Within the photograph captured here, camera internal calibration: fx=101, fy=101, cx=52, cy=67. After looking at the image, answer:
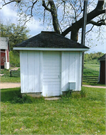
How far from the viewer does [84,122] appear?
2.96 metres

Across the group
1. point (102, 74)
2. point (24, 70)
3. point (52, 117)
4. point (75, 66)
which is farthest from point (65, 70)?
point (102, 74)

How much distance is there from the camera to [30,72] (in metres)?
4.64

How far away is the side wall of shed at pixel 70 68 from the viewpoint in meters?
4.91

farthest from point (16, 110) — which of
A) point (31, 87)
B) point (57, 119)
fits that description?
point (57, 119)

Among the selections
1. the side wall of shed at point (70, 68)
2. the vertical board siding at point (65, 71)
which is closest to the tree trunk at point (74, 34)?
the side wall of shed at point (70, 68)

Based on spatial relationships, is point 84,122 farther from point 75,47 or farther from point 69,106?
point 75,47

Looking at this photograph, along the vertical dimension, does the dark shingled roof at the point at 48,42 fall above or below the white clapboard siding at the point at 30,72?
above

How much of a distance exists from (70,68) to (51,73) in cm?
96

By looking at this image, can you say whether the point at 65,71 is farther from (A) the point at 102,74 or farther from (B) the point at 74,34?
(A) the point at 102,74

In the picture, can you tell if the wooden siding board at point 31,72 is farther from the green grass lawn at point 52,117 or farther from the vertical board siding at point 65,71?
the vertical board siding at point 65,71

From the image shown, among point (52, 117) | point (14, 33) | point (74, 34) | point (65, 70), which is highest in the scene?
point (14, 33)

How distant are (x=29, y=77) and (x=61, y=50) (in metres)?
1.92

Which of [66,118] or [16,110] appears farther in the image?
[16,110]

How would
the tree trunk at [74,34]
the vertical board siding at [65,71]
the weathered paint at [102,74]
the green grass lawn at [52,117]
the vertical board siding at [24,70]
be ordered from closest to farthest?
the green grass lawn at [52,117] < the vertical board siding at [24,70] < the vertical board siding at [65,71] < the tree trunk at [74,34] < the weathered paint at [102,74]
